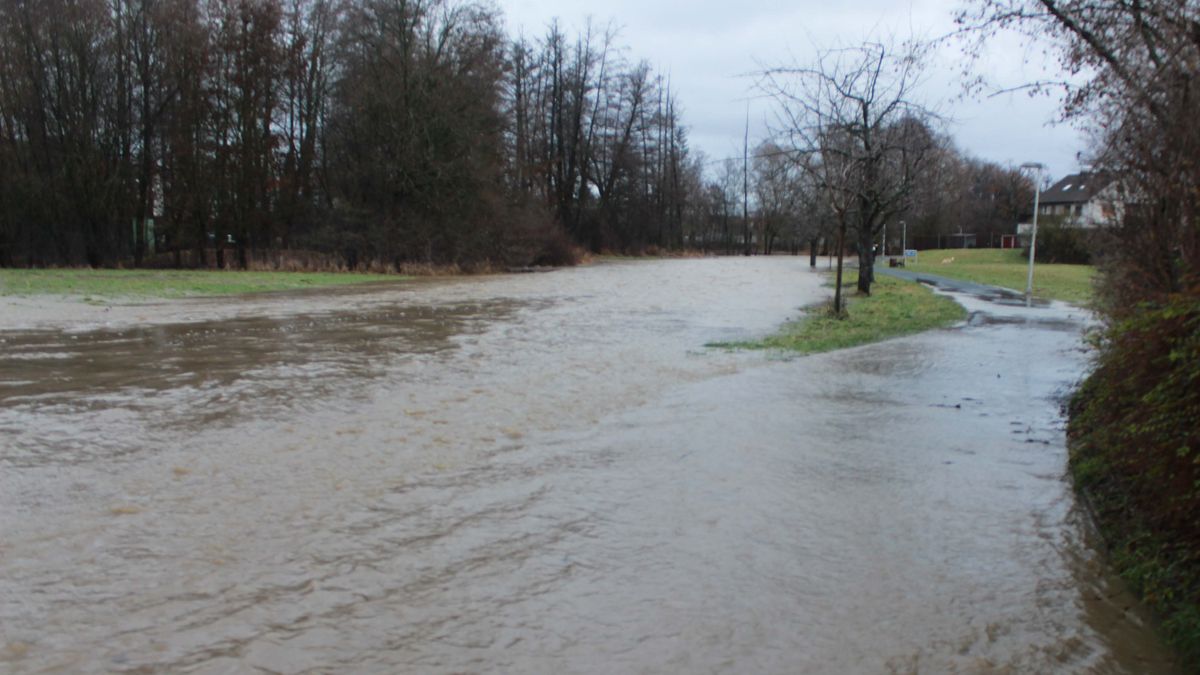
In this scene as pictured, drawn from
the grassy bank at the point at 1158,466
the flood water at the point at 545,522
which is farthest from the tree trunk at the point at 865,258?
the grassy bank at the point at 1158,466

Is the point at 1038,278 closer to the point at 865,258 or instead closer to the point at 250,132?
the point at 865,258

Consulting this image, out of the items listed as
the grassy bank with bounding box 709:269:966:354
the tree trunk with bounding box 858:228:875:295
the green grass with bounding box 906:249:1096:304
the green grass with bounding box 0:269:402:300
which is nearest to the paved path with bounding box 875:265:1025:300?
the green grass with bounding box 906:249:1096:304

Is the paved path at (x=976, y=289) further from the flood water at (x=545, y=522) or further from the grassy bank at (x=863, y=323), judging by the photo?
the flood water at (x=545, y=522)

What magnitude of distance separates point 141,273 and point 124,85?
9.98 m

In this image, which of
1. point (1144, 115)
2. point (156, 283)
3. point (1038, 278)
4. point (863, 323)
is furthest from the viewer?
point (1038, 278)

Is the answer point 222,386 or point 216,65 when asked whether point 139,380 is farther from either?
point 216,65

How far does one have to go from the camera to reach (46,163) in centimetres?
3594

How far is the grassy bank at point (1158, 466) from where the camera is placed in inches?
156

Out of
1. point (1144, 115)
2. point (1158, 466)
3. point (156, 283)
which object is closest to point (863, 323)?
point (1144, 115)

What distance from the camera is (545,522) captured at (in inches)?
221

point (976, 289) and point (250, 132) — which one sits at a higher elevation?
point (250, 132)

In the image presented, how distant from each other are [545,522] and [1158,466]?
11.1 feet

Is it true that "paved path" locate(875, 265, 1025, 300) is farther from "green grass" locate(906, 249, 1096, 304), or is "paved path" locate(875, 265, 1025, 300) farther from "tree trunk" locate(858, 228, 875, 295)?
"tree trunk" locate(858, 228, 875, 295)

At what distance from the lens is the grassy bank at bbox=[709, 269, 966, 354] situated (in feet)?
46.0
